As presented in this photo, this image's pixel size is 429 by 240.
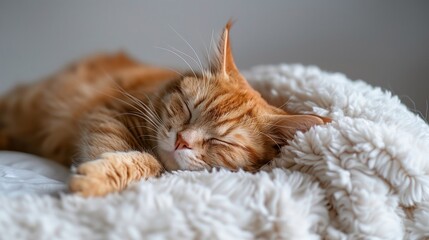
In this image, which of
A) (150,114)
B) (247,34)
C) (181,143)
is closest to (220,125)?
(181,143)

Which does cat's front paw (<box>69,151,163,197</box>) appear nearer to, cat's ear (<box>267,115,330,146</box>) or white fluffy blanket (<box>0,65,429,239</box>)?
white fluffy blanket (<box>0,65,429,239</box>)

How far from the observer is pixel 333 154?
1.07 meters

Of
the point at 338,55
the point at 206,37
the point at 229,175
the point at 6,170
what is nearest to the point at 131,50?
the point at 206,37

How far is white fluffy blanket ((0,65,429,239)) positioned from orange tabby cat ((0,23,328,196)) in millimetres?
81

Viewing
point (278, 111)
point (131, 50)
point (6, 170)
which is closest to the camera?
point (6, 170)

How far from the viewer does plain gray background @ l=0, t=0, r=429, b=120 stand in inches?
81.7

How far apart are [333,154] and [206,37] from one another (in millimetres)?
1567

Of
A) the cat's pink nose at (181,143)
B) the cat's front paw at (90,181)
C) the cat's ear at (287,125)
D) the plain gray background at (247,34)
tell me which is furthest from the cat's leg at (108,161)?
the plain gray background at (247,34)

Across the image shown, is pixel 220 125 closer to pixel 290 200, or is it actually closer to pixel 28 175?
pixel 290 200

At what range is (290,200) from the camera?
3.24ft

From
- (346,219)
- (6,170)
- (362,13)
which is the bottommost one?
(6,170)

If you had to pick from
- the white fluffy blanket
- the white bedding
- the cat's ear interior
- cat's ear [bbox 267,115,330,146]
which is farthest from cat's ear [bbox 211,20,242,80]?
the white bedding

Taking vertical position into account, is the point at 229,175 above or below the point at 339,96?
below

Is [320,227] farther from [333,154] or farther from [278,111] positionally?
[278,111]
